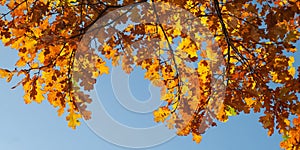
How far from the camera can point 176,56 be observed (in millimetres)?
6051

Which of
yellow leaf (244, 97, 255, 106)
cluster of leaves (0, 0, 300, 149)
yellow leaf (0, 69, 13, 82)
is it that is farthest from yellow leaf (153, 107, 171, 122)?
yellow leaf (0, 69, 13, 82)

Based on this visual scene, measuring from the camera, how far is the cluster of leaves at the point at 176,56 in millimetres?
4590

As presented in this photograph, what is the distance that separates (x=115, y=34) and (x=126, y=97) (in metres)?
1.35

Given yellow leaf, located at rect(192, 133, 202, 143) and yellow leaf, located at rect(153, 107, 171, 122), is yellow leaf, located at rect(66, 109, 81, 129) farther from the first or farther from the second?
yellow leaf, located at rect(192, 133, 202, 143)

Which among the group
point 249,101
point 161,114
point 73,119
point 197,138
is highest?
point 161,114

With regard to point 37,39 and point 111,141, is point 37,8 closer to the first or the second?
point 37,39

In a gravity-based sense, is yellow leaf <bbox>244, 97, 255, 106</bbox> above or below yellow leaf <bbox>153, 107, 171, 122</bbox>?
below

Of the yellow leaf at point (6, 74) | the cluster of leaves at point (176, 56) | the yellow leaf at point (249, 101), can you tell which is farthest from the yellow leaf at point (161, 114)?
the yellow leaf at point (6, 74)

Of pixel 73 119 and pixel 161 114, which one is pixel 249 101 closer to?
pixel 161 114

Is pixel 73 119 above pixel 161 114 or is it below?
below

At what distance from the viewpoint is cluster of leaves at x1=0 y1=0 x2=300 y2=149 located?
4590mm

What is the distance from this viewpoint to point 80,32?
4746 mm

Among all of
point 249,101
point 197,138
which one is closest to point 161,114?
point 197,138

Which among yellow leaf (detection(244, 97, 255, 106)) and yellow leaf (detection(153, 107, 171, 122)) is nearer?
yellow leaf (detection(244, 97, 255, 106))
